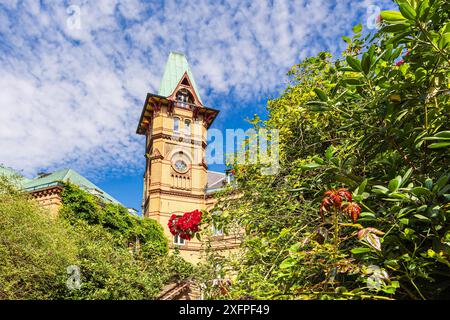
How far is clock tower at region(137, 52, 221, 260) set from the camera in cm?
2895

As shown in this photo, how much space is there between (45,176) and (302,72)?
25.4 meters

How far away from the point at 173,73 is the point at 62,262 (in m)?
23.8

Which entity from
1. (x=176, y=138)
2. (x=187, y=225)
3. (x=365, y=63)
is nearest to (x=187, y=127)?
(x=176, y=138)

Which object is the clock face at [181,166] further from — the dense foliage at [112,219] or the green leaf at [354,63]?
the green leaf at [354,63]

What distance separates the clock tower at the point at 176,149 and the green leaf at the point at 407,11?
88.4 ft

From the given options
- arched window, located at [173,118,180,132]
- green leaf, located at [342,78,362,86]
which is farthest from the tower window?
green leaf, located at [342,78,362,86]

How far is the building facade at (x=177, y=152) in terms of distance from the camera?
94.8 feet

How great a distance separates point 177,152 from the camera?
31.0 meters

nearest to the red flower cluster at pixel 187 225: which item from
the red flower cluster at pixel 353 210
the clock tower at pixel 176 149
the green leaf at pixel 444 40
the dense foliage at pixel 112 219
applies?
the red flower cluster at pixel 353 210

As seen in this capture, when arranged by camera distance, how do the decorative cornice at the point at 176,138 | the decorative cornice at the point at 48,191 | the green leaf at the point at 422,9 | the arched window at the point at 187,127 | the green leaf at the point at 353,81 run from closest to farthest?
the green leaf at the point at 422,9
the green leaf at the point at 353,81
the decorative cornice at the point at 48,191
the decorative cornice at the point at 176,138
the arched window at the point at 187,127

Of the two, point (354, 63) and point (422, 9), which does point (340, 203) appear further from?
point (422, 9)

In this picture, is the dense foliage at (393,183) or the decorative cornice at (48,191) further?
the decorative cornice at (48,191)

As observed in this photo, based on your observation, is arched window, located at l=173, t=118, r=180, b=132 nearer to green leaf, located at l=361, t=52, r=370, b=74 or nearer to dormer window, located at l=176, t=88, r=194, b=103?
dormer window, located at l=176, t=88, r=194, b=103

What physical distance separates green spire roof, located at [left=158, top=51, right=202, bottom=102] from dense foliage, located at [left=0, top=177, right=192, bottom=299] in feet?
51.2
